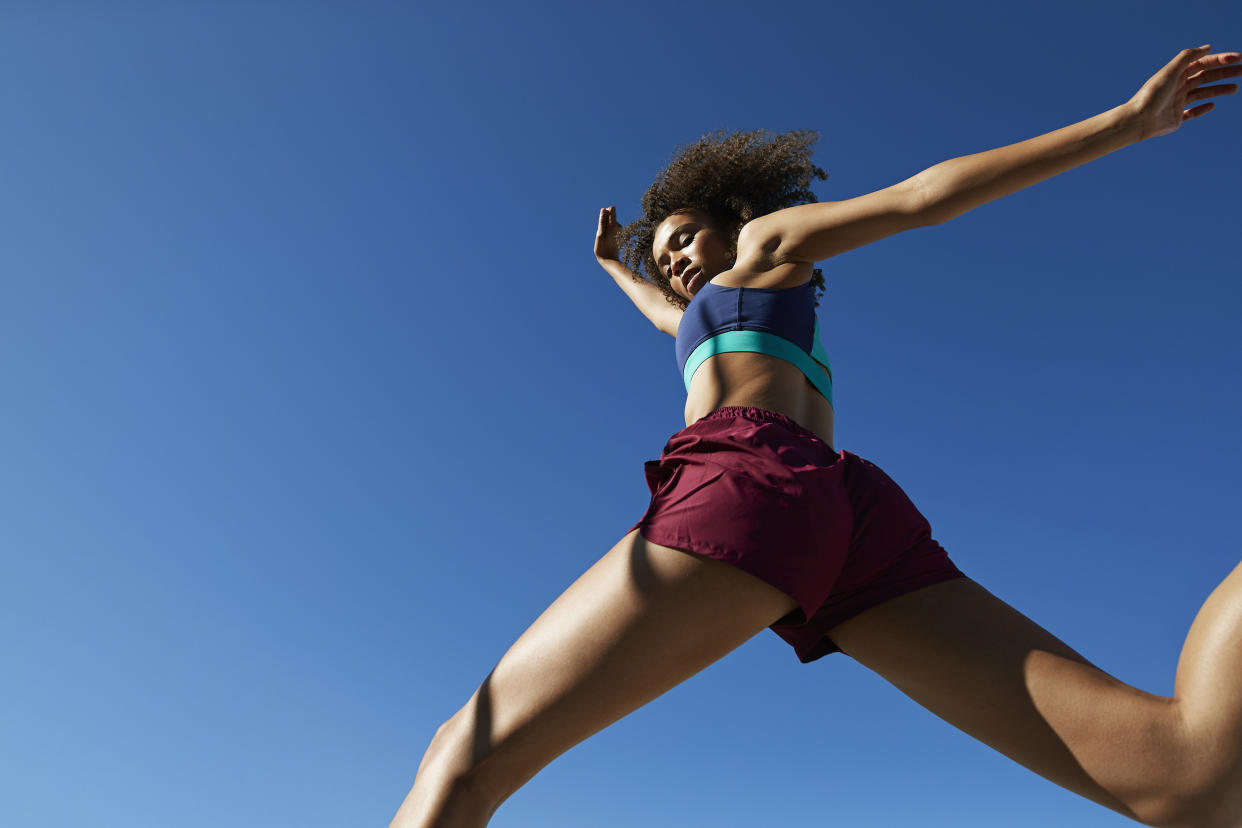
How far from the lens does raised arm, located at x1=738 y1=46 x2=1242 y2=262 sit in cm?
186

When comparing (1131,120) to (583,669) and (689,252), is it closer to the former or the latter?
(689,252)

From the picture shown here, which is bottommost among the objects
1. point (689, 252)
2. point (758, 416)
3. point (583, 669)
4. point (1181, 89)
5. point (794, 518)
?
point (583, 669)

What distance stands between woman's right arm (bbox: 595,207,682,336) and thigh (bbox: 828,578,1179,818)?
143cm

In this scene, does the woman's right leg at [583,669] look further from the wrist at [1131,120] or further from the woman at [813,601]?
the wrist at [1131,120]

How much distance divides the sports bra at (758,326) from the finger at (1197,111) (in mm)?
946

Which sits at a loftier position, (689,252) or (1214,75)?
(689,252)

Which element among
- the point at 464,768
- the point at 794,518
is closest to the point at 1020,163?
the point at 794,518

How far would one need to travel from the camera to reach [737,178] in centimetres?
342

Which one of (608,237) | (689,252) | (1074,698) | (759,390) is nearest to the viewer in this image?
(1074,698)

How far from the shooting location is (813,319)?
90.4 inches

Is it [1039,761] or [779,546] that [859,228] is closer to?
[779,546]

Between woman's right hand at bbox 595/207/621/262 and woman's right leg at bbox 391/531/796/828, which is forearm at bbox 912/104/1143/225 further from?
woman's right hand at bbox 595/207/621/262

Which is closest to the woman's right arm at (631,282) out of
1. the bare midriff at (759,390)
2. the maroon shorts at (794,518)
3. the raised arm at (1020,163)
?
the bare midriff at (759,390)

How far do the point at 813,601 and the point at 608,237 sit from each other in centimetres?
272
